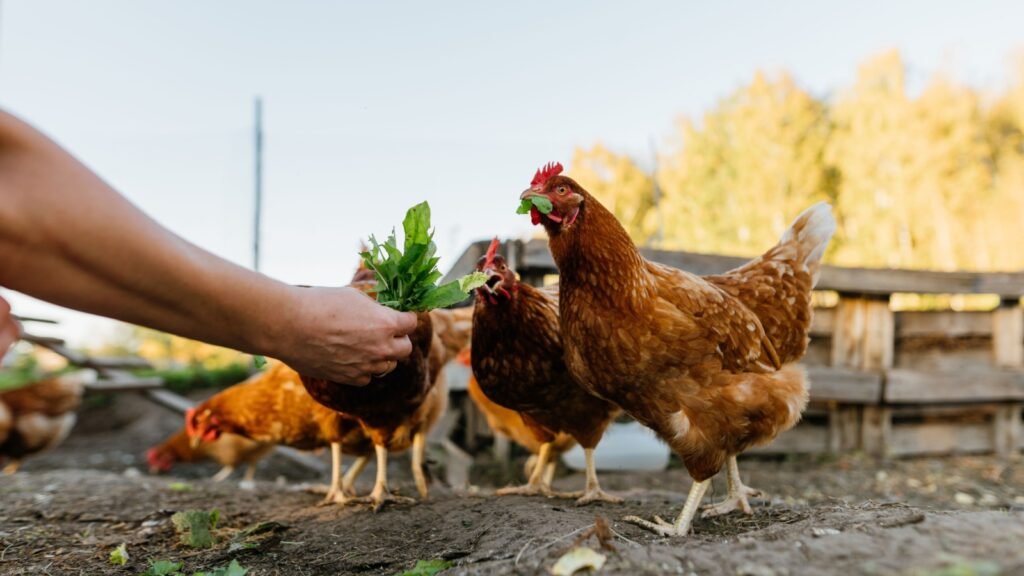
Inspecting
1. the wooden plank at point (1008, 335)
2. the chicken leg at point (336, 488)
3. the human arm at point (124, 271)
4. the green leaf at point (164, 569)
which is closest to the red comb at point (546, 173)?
the human arm at point (124, 271)

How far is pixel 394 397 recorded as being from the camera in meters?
2.76

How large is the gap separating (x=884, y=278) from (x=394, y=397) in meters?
4.31

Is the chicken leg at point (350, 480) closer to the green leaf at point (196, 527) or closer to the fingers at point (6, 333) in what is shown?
the green leaf at point (196, 527)

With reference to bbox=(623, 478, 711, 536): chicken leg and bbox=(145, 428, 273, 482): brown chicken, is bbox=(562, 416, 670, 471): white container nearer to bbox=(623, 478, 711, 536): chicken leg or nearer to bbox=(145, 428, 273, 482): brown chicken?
bbox=(623, 478, 711, 536): chicken leg

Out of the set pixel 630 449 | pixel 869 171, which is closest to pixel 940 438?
pixel 630 449

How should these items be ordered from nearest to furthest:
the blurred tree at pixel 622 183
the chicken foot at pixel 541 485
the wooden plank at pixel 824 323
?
the chicken foot at pixel 541 485 < the wooden plank at pixel 824 323 < the blurred tree at pixel 622 183

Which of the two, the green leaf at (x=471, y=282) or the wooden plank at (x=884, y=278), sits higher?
the wooden plank at (x=884, y=278)

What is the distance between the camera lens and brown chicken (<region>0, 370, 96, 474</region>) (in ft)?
19.4

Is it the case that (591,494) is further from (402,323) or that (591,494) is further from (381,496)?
(402,323)

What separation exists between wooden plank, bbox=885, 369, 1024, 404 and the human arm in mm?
5033

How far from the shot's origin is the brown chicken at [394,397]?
2.68 metres

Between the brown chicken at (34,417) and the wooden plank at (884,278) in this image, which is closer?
the wooden plank at (884,278)

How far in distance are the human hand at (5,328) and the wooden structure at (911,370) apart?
501 cm

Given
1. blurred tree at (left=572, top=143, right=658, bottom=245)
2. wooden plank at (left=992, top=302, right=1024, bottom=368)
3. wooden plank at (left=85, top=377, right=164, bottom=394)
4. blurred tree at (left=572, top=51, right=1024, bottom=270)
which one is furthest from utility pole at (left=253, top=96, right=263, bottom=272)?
blurred tree at (left=572, top=51, right=1024, bottom=270)
